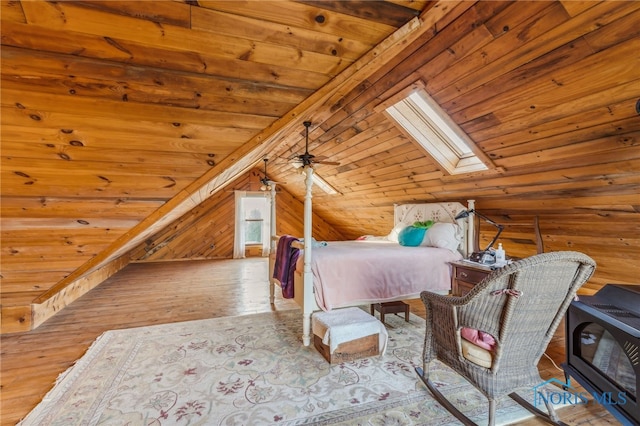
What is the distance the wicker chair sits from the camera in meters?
1.35

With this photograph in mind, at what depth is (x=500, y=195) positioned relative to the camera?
3082mm

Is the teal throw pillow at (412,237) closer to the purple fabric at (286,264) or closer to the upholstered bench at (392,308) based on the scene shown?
the upholstered bench at (392,308)

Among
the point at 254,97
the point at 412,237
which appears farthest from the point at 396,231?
the point at 254,97

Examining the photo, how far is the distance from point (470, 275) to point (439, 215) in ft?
4.07

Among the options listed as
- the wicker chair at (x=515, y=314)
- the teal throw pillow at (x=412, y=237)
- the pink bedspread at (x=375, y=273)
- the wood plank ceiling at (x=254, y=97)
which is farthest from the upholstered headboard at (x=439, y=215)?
the wicker chair at (x=515, y=314)

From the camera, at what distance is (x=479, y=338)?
1565mm

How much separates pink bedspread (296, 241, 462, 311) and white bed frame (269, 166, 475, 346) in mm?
91

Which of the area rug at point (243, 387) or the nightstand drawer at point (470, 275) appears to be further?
the nightstand drawer at point (470, 275)

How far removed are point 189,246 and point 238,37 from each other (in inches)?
261

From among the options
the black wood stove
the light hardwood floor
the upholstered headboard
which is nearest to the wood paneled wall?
the light hardwood floor

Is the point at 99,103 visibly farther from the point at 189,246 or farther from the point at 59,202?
the point at 189,246

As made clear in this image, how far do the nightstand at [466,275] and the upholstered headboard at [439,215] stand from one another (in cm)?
59

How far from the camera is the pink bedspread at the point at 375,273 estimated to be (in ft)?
8.96

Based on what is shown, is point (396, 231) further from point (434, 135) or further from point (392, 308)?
Answer: point (434, 135)
